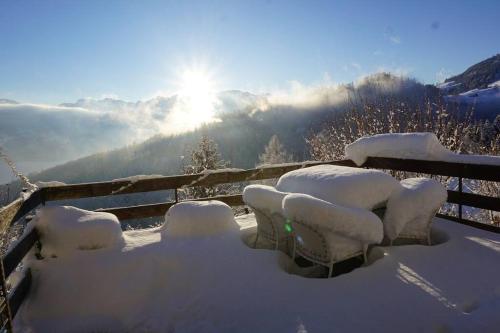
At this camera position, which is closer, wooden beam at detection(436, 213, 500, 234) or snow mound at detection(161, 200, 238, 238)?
snow mound at detection(161, 200, 238, 238)

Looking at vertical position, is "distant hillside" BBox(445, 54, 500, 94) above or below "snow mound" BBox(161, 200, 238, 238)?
above

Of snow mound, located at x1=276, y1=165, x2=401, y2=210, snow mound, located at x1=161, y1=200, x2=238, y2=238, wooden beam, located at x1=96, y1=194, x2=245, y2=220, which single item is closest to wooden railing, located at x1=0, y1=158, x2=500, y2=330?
wooden beam, located at x1=96, y1=194, x2=245, y2=220

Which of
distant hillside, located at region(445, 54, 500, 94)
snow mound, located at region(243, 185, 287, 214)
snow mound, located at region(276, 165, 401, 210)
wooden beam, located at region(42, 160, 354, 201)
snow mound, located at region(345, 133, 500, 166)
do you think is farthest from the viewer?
distant hillside, located at region(445, 54, 500, 94)

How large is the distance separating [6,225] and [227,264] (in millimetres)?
2171

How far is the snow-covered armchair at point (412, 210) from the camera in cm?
410

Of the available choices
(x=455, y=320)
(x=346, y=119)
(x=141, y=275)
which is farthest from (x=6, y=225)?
(x=346, y=119)

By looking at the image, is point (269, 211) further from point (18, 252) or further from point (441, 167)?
point (441, 167)

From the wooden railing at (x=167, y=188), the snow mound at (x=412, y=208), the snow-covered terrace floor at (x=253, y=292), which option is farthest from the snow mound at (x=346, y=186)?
the wooden railing at (x=167, y=188)

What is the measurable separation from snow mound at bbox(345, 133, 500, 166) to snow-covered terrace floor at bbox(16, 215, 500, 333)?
1290mm

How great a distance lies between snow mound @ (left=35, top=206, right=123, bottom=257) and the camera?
4.07 m

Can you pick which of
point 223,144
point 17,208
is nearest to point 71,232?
point 17,208

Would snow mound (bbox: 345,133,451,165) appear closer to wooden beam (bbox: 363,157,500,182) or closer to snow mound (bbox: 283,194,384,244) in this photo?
wooden beam (bbox: 363,157,500,182)

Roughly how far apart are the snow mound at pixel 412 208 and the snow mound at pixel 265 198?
53.3 inches

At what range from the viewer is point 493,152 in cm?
1083
